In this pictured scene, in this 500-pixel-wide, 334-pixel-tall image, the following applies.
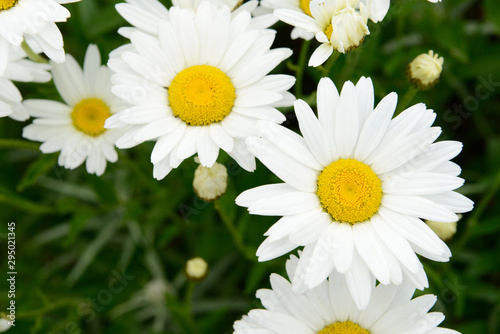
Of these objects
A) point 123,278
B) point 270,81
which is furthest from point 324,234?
point 123,278

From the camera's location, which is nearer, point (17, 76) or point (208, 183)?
point (208, 183)

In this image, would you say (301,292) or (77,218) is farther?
(77,218)

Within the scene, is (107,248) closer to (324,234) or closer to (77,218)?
(77,218)

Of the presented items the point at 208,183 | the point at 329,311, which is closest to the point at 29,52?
the point at 208,183

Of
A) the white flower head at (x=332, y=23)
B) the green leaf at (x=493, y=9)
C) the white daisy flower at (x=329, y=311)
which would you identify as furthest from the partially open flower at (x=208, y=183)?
the green leaf at (x=493, y=9)

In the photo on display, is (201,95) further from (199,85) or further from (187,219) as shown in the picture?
(187,219)

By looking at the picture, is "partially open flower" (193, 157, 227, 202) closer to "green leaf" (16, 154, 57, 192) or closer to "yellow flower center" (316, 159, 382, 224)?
"yellow flower center" (316, 159, 382, 224)
